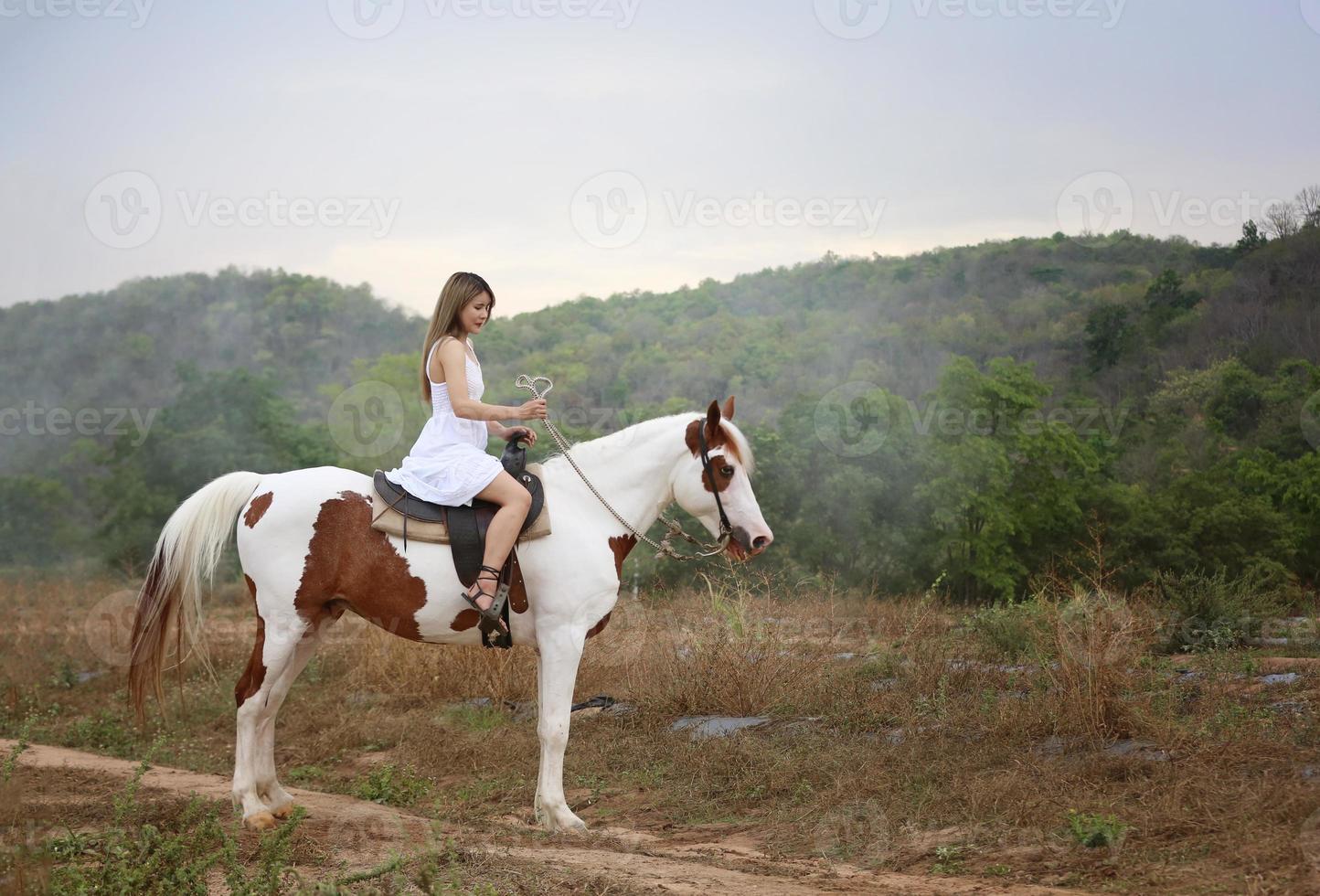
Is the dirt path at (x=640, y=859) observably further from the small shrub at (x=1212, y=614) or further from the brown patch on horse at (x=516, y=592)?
the small shrub at (x=1212, y=614)

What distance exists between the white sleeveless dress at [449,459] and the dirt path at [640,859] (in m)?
1.66

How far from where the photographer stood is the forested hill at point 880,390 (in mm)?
14750

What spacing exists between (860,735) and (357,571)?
317 cm

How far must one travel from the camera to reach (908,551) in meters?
15.2

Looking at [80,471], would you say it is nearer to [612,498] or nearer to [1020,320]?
[1020,320]

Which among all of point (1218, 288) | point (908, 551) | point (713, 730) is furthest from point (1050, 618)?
point (1218, 288)

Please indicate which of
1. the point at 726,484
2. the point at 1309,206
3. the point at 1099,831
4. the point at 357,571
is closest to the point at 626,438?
the point at 726,484

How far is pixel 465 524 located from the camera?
561 centimetres

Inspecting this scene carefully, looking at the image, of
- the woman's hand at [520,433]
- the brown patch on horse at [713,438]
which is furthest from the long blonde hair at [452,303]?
the brown patch on horse at [713,438]

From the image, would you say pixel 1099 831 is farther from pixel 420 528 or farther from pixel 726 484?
pixel 420 528

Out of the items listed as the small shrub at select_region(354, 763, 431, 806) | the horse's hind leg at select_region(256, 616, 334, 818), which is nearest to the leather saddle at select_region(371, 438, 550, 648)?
the horse's hind leg at select_region(256, 616, 334, 818)

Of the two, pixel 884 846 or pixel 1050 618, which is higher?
pixel 1050 618

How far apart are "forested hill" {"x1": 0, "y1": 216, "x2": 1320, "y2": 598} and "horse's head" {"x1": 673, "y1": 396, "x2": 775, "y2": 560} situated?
7247 mm

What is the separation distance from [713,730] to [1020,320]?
85.9 ft
